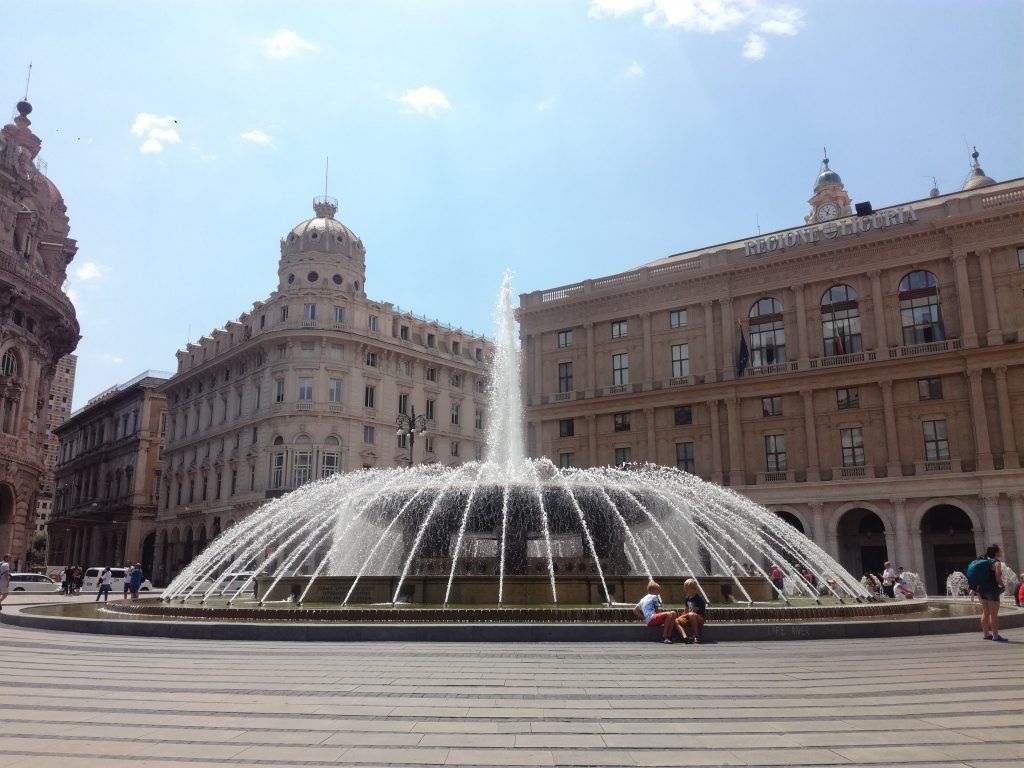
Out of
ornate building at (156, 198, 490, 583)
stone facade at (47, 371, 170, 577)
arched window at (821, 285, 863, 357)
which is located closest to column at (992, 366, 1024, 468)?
arched window at (821, 285, 863, 357)

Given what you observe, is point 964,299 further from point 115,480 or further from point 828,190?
point 115,480

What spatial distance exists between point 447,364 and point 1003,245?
39.5 m

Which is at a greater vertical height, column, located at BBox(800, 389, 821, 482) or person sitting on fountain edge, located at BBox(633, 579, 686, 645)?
column, located at BBox(800, 389, 821, 482)

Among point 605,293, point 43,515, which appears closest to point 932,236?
point 605,293

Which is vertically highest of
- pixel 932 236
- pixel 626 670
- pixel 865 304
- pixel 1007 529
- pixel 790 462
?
pixel 932 236

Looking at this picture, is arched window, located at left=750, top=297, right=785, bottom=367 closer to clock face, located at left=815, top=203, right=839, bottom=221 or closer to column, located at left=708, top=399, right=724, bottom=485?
column, located at left=708, top=399, right=724, bottom=485

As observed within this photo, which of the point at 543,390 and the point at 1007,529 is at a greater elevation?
→ the point at 543,390

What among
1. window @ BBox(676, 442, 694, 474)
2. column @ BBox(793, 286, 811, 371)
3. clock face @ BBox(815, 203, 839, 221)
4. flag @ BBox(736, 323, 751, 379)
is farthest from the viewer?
clock face @ BBox(815, 203, 839, 221)

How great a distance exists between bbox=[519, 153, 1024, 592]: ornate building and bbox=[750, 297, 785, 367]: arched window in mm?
78

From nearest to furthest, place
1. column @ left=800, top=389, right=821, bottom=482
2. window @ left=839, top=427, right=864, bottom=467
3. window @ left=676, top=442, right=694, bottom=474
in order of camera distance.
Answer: window @ left=839, top=427, right=864, bottom=467 → column @ left=800, top=389, right=821, bottom=482 → window @ left=676, top=442, right=694, bottom=474

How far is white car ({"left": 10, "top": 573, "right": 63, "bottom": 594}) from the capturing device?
3838 cm

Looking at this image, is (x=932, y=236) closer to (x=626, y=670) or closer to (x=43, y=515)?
(x=626, y=670)

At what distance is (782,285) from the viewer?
142ft

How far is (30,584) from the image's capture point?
39.5 m
